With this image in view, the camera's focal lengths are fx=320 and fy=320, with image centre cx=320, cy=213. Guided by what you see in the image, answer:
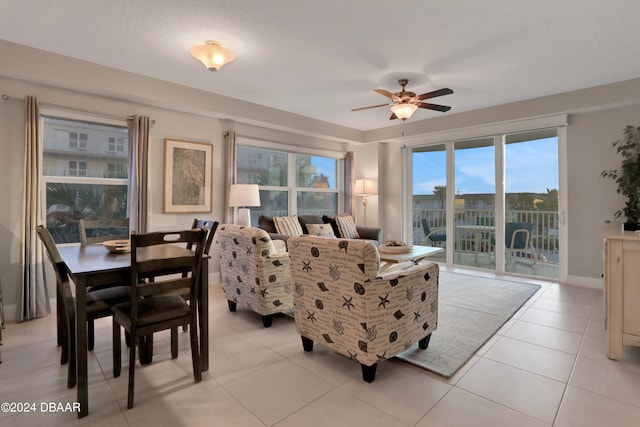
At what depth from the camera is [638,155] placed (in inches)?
143

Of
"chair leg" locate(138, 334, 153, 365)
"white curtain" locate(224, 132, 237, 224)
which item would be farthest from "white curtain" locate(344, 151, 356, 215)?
"chair leg" locate(138, 334, 153, 365)

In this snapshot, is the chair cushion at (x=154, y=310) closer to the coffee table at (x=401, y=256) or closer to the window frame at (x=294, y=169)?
the coffee table at (x=401, y=256)

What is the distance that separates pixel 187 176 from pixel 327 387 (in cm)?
331

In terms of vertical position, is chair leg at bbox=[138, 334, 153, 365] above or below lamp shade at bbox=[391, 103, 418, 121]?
below

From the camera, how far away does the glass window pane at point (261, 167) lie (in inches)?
198

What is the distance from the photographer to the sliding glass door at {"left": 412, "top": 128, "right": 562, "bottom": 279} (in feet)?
15.7

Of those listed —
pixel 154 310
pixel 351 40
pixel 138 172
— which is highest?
pixel 351 40

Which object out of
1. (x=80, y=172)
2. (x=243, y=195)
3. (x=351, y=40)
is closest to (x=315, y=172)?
(x=243, y=195)

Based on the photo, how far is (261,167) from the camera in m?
5.27

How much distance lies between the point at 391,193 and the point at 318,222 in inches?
75.9

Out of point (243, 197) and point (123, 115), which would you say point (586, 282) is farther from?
point (123, 115)

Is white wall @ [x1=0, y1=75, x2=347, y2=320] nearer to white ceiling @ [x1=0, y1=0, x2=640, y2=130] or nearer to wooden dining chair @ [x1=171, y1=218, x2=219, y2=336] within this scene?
white ceiling @ [x1=0, y1=0, x2=640, y2=130]

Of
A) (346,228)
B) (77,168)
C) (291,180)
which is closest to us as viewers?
(77,168)

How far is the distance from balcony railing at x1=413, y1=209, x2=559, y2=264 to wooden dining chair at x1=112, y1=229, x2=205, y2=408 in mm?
4824
